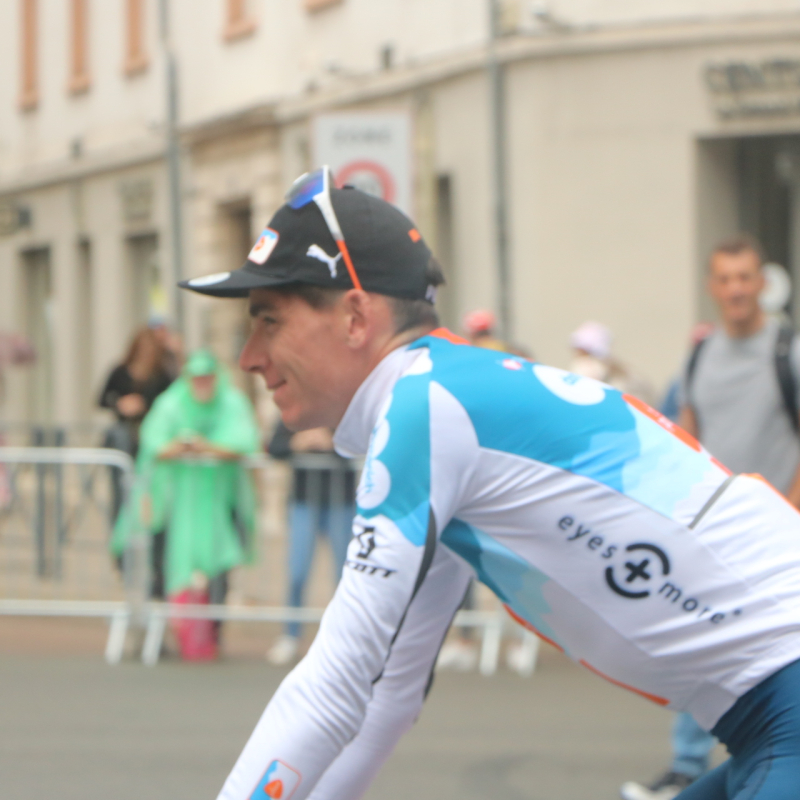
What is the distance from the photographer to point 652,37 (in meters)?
14.5

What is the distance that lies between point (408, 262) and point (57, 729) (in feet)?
16.4

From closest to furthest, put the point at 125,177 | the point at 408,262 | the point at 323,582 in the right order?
the point at 408,262 → the point at 323,582 → the point at 125,177

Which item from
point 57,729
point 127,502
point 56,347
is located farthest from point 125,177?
point 57,729

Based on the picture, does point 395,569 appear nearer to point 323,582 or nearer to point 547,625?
point 547,625

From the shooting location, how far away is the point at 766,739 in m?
2.30

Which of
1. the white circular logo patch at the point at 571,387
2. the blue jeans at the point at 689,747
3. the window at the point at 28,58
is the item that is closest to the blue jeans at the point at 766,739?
the white circular logo patch at the point at 571,387

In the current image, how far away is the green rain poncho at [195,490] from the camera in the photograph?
9.04 m

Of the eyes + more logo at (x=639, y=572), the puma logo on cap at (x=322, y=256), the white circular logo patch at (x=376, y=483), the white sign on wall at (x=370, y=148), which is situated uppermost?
the white sign on wall at (x=370, y=148)

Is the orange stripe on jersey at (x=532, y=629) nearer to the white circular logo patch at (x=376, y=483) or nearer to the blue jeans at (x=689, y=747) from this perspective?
the white circular logo patch at (x=376, y=483)

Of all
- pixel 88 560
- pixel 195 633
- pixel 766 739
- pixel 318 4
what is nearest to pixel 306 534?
pixel 195 633

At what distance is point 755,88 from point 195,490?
24.6 ft

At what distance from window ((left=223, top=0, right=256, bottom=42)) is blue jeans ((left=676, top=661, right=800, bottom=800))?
62.1ft

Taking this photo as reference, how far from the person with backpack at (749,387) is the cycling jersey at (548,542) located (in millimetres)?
3534

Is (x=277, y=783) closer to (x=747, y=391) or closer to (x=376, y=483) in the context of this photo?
(x=376, y=483)
